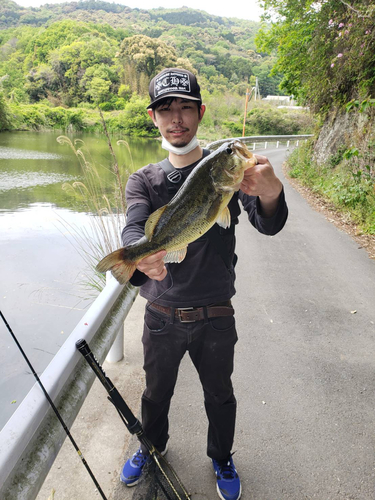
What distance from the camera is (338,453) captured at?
232 centimetres

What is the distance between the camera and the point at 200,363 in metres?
2.04

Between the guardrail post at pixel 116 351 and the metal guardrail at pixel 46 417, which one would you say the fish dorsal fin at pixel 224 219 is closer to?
the metal guardrail at pixel 46 417

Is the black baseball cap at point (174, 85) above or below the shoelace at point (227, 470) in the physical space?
above

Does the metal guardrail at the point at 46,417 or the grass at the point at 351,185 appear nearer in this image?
the metal guardrail at the point at 46,417

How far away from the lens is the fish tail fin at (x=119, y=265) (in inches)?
64.8

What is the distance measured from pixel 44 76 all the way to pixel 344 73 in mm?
70023

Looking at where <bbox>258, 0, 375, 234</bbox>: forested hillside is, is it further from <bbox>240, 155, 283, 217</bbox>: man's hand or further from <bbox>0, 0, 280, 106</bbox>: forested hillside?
<bbox>0, 0, 280, 106</bbox>: forested hillside

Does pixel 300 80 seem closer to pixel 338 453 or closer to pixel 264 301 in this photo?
pixel 264 301

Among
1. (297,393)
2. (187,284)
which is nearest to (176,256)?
(187,284)

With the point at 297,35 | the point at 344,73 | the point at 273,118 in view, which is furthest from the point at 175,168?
the point at 273,118


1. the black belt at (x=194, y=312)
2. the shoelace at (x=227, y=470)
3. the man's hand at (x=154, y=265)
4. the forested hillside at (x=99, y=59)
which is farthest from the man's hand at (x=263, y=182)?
the forested hillside at (x=99, y=59)

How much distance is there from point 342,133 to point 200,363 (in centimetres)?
1260

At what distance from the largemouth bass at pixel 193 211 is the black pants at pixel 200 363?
50 centimetres

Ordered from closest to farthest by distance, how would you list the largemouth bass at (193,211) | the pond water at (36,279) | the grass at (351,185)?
the largemouth bass at (193,211) → the pond water at (36,279) → the grass at (351,185)
